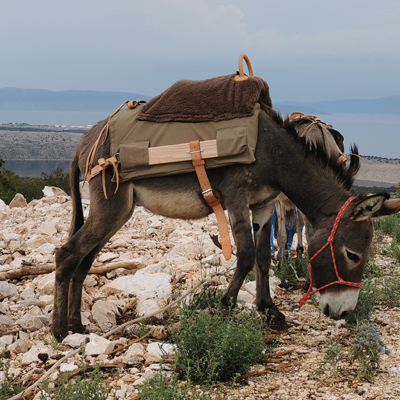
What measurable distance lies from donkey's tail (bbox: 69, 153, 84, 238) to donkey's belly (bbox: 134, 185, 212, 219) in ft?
2.54

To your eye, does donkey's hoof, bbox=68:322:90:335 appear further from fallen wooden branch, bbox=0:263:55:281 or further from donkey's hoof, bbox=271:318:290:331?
donkey's hoof, bbox=271:318:290:331

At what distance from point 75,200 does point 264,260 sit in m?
2.12

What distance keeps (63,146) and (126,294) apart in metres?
101

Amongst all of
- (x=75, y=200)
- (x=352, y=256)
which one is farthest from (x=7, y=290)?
(x=352, y=256)

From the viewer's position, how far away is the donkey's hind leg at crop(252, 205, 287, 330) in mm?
5301

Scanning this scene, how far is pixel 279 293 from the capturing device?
6738mm

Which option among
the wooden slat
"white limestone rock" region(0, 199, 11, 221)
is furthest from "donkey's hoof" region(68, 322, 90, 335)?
"white limestone rock" region(0, 199, 11, 221)

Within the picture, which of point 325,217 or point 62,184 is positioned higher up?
point 325,217

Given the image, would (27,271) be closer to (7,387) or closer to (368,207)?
(7,387)

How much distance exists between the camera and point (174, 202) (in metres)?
4.95

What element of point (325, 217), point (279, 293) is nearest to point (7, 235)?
point (279, 293)

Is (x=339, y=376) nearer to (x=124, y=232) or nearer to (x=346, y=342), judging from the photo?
(x=346, y=342)

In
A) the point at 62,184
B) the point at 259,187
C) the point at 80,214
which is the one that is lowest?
the point at 62,184

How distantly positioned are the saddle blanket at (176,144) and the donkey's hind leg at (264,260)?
2.83 feet
